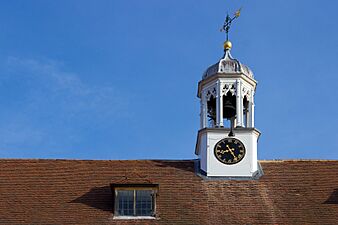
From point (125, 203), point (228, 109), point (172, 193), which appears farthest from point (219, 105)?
point (125, 203)

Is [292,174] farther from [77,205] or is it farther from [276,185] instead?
[77,205]

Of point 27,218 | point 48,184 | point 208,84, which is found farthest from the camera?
point 208,84

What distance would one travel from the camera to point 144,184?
42.4m

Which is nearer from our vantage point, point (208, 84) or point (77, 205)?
point (77, 205)

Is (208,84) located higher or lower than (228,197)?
higher

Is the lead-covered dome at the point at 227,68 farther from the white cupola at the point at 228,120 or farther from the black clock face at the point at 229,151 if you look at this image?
the black clock face at the point at 229,151

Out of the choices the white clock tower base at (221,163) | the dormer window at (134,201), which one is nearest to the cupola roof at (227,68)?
the white clock tower base at (221,163)

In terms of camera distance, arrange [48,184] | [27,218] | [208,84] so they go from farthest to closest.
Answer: [208,84]
[48,184]
[27,218]

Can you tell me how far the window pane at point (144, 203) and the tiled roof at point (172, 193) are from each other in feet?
1.29

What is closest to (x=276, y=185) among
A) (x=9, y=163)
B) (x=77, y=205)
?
(x=77, y=205)

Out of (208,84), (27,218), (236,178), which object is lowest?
(27,218)

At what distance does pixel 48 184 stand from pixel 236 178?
336 inches

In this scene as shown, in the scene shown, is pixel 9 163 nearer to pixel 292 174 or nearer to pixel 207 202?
pixel 207 202

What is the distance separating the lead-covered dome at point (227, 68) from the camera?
47.4 m
